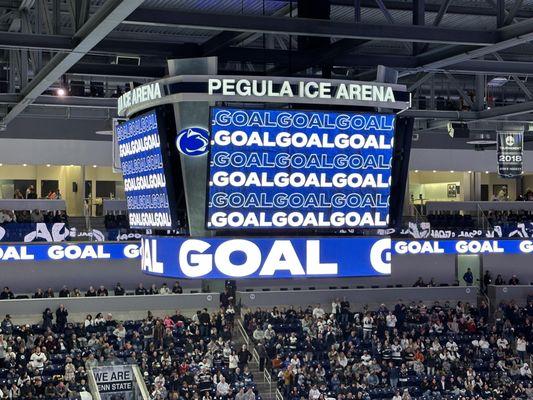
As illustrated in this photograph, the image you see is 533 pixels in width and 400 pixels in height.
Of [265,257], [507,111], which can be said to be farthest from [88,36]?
[507,111]

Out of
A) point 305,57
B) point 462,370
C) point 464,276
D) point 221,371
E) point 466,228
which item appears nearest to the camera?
point 305,57

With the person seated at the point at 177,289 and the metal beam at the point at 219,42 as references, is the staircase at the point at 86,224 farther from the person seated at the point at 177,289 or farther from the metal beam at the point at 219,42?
the metal beam at the point at 219,42

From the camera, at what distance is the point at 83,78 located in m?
33.2

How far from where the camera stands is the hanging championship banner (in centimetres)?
2791

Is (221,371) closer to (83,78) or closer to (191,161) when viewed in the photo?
(83,78)

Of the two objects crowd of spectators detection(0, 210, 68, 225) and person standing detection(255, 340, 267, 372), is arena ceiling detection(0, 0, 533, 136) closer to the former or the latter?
crowd of spectators detection(0, 210, 68, 225)

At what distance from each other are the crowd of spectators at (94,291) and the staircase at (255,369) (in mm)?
3408

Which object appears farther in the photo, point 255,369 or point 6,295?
point 6,295

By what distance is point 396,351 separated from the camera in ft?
115

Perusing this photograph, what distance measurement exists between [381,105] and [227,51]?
4.59 m

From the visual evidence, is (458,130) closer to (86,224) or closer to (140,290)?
(140,290)

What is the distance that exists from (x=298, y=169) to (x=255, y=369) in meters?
19.8

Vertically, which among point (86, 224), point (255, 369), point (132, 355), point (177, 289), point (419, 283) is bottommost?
point (255, 369)

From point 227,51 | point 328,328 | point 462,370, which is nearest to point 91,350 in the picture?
point 328,328
